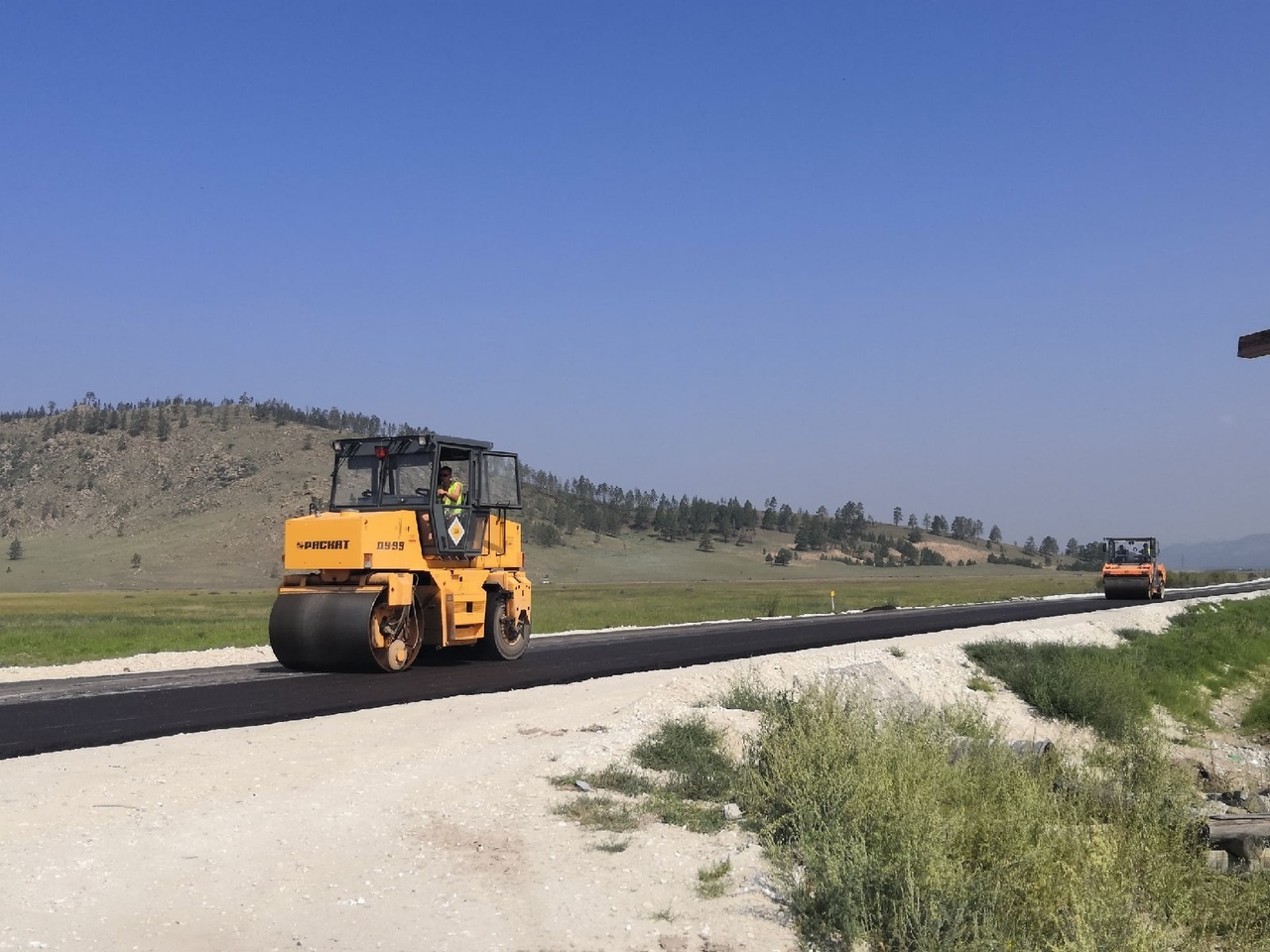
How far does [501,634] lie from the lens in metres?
19.5

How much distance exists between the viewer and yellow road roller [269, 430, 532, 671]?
16.6 metres

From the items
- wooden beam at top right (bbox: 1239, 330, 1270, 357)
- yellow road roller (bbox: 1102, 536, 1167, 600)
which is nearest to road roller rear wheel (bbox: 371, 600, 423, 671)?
wooden beam at top right (bbox: 1239, 330, 1270, 357)

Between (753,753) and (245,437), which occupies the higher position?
(245,437)

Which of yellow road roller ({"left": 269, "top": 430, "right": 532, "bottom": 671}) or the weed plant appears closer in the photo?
the weed plant

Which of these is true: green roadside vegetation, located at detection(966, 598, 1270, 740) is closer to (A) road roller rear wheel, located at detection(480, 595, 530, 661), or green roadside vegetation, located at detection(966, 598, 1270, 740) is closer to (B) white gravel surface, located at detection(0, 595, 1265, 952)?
(B) white gravel surface, located at detection(0, 595, 1265, 952)

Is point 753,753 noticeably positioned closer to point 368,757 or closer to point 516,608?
point 368,757

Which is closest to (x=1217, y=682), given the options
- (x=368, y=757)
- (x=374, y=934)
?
(x=368, y=757)

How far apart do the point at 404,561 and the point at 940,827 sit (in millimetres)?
11418

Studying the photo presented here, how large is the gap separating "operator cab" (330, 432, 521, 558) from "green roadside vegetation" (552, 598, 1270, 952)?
7.30 metres

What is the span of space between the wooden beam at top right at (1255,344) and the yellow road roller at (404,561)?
12.3 m

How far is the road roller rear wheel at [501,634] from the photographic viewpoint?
1927 centimetres

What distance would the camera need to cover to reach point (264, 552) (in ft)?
330

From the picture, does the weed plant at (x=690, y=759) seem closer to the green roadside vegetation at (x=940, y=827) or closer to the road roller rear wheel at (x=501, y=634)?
the green roadside vegetation at (x=940, y=827)

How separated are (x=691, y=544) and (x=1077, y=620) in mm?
113781
